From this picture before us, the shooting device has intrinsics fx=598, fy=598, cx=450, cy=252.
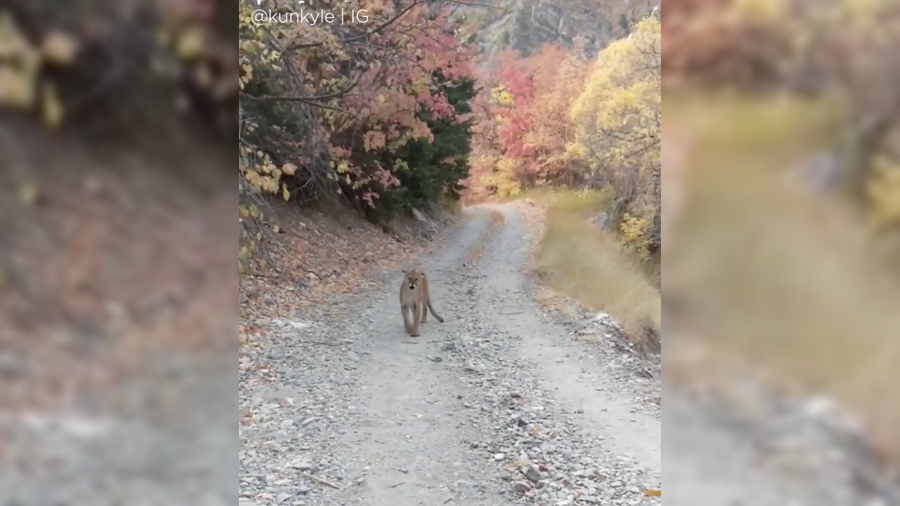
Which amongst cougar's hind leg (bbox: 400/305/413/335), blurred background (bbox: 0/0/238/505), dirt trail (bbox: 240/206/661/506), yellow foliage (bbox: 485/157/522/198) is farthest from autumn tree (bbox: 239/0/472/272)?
yellow foliage (bbox: 485/157/522/198)

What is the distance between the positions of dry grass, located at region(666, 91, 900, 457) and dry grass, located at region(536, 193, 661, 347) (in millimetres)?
926

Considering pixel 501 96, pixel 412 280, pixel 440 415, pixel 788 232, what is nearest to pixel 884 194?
pixel 788 232

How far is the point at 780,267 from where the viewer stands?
49cm

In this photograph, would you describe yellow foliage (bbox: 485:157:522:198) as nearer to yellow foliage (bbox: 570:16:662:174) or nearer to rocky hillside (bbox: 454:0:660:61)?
rocky hillside (bbox: 454:0:660:61)

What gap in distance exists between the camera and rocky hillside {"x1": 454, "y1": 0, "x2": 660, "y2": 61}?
0.92 meters

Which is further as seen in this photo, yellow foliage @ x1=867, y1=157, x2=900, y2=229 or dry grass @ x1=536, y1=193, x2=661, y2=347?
dry grass @ x1=536, y1=193, x2=661, y2=347

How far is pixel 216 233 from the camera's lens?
1.92 feet

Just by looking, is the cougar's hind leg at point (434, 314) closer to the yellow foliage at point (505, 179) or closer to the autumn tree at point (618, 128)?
the autumn tree at point (618, 128)

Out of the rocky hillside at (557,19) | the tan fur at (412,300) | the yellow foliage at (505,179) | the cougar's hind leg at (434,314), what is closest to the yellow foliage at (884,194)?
the rocky hillside at (557,19)

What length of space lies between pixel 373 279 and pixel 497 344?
1.70 m

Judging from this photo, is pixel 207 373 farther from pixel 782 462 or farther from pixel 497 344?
A: pixel 497 344

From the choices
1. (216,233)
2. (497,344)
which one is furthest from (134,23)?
(497,344)

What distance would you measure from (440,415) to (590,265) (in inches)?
56.3

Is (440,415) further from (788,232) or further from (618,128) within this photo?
(788,232)
